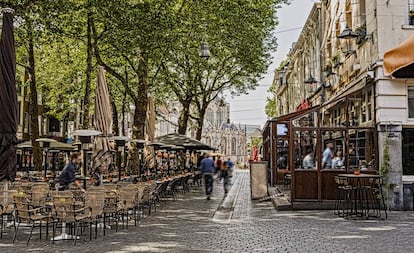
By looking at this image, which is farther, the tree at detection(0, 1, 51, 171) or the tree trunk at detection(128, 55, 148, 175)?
the tree trunk at detection(128, 55, 148, 175)

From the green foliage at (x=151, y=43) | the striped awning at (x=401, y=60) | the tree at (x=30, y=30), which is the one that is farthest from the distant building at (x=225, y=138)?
the striped awning at (x=401, y=60)

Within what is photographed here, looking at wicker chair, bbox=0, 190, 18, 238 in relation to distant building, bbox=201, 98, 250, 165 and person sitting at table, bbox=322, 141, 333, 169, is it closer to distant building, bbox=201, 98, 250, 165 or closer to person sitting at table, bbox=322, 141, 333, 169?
person sitting at table, bbox=322, 141, 333, 169

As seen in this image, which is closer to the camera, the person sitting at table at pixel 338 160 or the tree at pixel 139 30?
the person sitting at table at pixel 338 160

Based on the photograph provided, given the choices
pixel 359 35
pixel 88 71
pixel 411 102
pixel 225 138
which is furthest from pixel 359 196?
pixel 225 138

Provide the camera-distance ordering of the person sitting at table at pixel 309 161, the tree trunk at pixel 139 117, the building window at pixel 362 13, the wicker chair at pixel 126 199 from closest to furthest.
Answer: the wicker chair at pixel 126 199, the person sitting at table at pixel 309 161, the building window at pixel 362 13, the tree trunk at pixel 139 117

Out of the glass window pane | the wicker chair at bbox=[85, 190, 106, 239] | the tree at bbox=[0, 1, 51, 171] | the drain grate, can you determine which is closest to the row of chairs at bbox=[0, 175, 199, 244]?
the wicker chair at bbox=[85, 190, 106, 239]

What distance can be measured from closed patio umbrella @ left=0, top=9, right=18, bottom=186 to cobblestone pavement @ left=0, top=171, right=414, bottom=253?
160cm

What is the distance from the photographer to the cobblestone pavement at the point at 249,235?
31.6 feet

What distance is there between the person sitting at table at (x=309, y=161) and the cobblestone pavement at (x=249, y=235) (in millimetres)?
1791

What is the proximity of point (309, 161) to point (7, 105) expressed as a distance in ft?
33.0

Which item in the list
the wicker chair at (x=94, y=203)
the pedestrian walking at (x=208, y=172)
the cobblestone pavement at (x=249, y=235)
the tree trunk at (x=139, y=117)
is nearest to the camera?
the cobblestone pavement at (x=249, y=235)

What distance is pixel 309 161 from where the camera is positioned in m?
17.1

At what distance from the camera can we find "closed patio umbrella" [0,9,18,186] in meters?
10.9

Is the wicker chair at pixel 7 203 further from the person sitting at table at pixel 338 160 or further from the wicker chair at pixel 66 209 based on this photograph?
the person sitting at table at pixel 338 160
